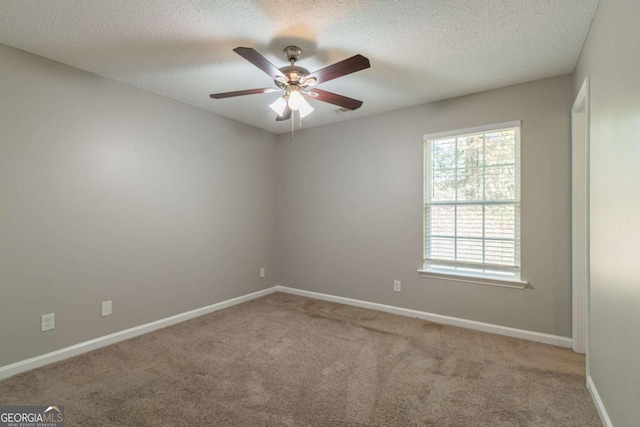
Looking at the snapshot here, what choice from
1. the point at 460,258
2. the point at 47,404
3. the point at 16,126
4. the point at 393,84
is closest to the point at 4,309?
the point at 47,404

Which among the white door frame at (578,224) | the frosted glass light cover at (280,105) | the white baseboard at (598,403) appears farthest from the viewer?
the white door frame at (578,224)

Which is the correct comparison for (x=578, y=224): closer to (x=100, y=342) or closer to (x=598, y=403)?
(x=598, y=403)

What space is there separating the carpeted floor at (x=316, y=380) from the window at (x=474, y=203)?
2.42 feet

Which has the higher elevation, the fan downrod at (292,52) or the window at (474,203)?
the fan downrod at (292,52)

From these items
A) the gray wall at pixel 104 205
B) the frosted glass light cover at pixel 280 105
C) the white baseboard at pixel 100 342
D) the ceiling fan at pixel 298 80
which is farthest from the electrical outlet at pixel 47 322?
the frosted glass light cover at pixel 280 105

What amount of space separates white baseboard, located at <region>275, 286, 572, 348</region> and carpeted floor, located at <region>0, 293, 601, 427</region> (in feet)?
0.33

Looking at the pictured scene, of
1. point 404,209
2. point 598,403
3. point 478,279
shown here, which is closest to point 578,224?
point 478,279

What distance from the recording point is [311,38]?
2232 millimetres

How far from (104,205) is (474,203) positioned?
3.71 meters

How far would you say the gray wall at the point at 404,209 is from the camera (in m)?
2.85

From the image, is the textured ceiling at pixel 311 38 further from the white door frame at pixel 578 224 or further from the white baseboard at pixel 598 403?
the white baseboard at pixel 598 403

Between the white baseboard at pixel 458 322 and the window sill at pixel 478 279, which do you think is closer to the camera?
the white baseboard at pixel 458 322

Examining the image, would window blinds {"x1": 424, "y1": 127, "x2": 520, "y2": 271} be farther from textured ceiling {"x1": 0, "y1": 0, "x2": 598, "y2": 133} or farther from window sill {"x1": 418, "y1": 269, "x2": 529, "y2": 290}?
textured ceiling {"x1": 0, "y1": 0, "x2": 598, "y2": 133}

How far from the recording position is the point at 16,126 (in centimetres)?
235
